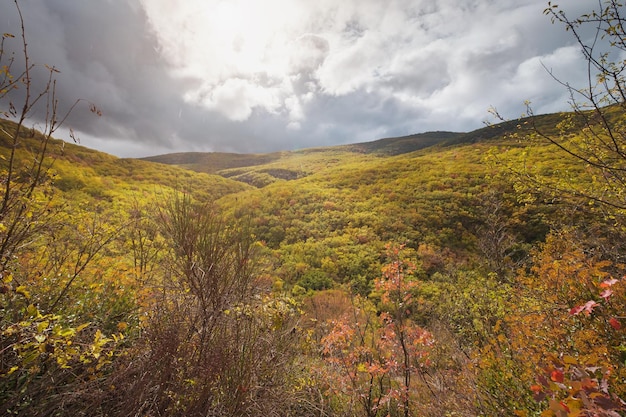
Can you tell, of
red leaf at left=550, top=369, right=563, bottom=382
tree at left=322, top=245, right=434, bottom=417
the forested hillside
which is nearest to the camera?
red leaf at left=550, top=369, right=563, bottom=382

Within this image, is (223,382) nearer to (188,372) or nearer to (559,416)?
(188,372)

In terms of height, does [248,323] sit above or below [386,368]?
above

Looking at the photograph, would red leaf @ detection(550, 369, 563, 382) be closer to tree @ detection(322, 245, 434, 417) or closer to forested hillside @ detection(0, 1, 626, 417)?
forested hillside @ detection(0, 1, 626, 417)

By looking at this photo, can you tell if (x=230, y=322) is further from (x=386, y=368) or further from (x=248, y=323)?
(x=386, y=368)

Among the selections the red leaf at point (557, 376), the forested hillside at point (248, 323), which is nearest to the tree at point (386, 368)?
the forested hillside at point (248, 323)

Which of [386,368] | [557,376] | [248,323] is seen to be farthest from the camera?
[386,368]

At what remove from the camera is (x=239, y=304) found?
4094mm

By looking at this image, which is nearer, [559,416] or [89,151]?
[559,416]

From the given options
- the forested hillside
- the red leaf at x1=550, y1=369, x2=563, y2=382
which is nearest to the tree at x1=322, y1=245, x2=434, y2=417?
the forested hillside

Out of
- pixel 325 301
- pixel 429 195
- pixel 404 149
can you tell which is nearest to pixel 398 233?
pixel 429 195

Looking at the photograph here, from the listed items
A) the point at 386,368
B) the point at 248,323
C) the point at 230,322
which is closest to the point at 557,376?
the point at 230,322

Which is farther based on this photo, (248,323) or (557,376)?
(248,323)

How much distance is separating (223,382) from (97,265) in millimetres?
3547

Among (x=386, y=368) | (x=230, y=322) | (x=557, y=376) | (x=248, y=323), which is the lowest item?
(x=386, y=368)
